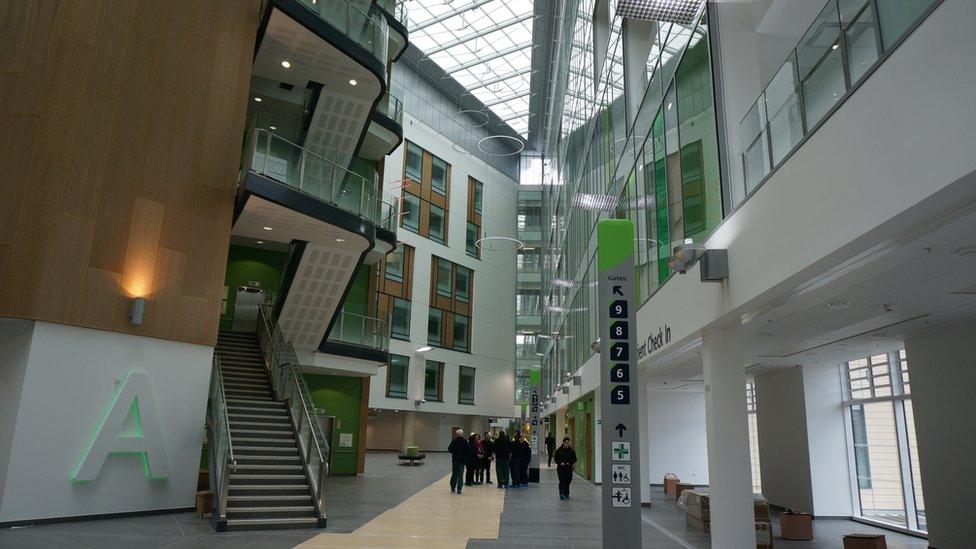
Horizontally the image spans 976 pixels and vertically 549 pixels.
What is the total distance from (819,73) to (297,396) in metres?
13.0

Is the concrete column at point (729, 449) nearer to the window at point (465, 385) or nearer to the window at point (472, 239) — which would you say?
the window at point (465, 385)

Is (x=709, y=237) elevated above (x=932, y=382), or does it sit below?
above

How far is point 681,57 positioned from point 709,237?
3.63 metres

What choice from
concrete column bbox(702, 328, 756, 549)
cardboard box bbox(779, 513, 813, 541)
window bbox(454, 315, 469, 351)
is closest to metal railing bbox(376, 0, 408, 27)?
concrete column bbox(702, 328, 756, 549)

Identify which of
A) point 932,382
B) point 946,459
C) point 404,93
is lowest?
point 946,459

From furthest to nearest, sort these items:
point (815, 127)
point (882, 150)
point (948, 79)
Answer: point (815, 127) → point (882, 150) → point (948, 79)

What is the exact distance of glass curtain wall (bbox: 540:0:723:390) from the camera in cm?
1043

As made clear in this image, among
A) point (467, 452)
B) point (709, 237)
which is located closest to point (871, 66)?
point (709, 237)

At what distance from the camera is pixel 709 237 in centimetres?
958

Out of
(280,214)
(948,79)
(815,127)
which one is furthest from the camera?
(280,214)

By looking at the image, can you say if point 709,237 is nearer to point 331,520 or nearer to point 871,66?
point 871,66

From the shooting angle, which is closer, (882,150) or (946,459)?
Result: (882,150)

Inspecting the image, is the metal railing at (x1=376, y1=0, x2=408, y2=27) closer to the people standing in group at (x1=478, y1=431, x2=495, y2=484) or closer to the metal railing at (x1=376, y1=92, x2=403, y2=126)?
the metal railing at (x1=376, y1=92, x2=403, y2=126)

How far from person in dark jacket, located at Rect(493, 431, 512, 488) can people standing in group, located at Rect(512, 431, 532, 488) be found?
30cm
